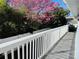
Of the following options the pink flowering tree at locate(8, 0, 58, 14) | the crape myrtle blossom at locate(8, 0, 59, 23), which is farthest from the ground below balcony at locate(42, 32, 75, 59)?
the pink flowering tree at locate(8, 0, 58, 14)

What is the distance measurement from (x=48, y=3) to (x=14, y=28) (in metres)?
7.42

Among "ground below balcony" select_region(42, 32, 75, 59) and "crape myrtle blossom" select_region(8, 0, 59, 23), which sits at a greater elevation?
"crape myrtle blossom" select_region(8, 0, 59, 23)

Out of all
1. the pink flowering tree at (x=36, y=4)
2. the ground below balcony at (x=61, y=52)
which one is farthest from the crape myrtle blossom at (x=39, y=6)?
the ground below balcony at (x=61, y=52)

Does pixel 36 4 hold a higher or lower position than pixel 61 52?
higher

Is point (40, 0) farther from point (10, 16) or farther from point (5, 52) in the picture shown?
point (5, 52)

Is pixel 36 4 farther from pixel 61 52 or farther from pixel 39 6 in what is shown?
pixel 61 52

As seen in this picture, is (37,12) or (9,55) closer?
(9,55)

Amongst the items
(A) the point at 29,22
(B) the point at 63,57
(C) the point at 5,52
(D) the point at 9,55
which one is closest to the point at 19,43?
(D) the point at 9,55

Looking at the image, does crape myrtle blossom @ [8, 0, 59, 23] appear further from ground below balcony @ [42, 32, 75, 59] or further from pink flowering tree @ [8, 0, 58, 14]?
ground below balcony @ [42, 32, 75, 59]

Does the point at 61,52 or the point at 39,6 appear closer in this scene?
the point at 61,52

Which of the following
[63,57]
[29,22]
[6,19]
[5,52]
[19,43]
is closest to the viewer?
[5,52]

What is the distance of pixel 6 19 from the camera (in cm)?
1095

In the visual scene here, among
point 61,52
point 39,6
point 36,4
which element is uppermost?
point 36,4

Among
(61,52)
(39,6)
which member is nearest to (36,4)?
(39,6)
